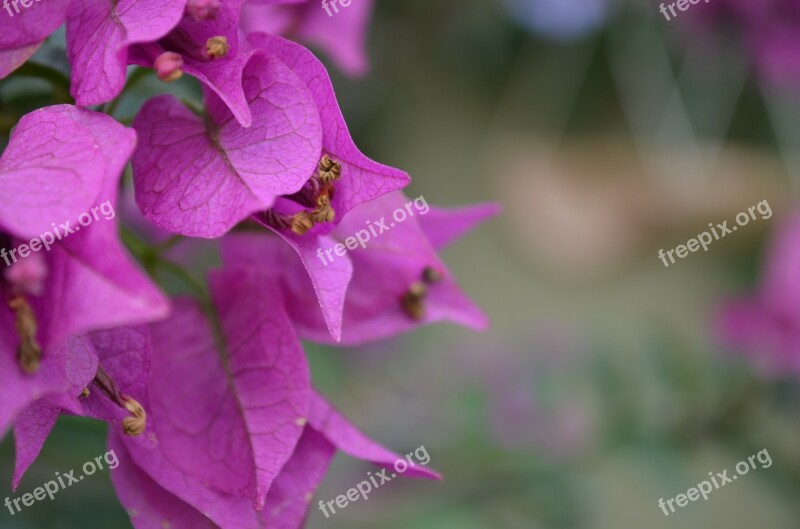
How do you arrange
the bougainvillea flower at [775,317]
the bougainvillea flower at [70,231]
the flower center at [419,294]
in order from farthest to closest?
the bougainvillea flower at [775,317], the flower center at [419,294], the bougainvillea flower at [70,231]

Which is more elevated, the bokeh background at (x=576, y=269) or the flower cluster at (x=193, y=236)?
the flower cluster at (x=193, y=236)

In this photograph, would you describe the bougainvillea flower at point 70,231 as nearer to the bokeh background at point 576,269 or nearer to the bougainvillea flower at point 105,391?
the bougainvillea flower at point 105,391

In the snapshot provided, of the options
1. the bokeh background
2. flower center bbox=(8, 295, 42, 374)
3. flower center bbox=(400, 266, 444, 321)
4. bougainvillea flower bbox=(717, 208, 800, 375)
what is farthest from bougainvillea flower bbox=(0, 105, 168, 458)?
bougainvillea flower bbox=(717, 208, 800, 375)

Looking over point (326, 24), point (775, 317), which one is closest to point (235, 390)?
point (326, 24)

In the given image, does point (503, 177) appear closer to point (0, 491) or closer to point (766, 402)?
point (766, 402)

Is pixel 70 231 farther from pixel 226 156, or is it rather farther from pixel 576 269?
pixel 576 269

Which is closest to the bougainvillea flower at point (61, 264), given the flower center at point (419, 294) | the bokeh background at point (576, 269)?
the flower center at point (419, 294)

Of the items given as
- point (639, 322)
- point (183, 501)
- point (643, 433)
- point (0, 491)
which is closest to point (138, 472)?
point (183, 501)
